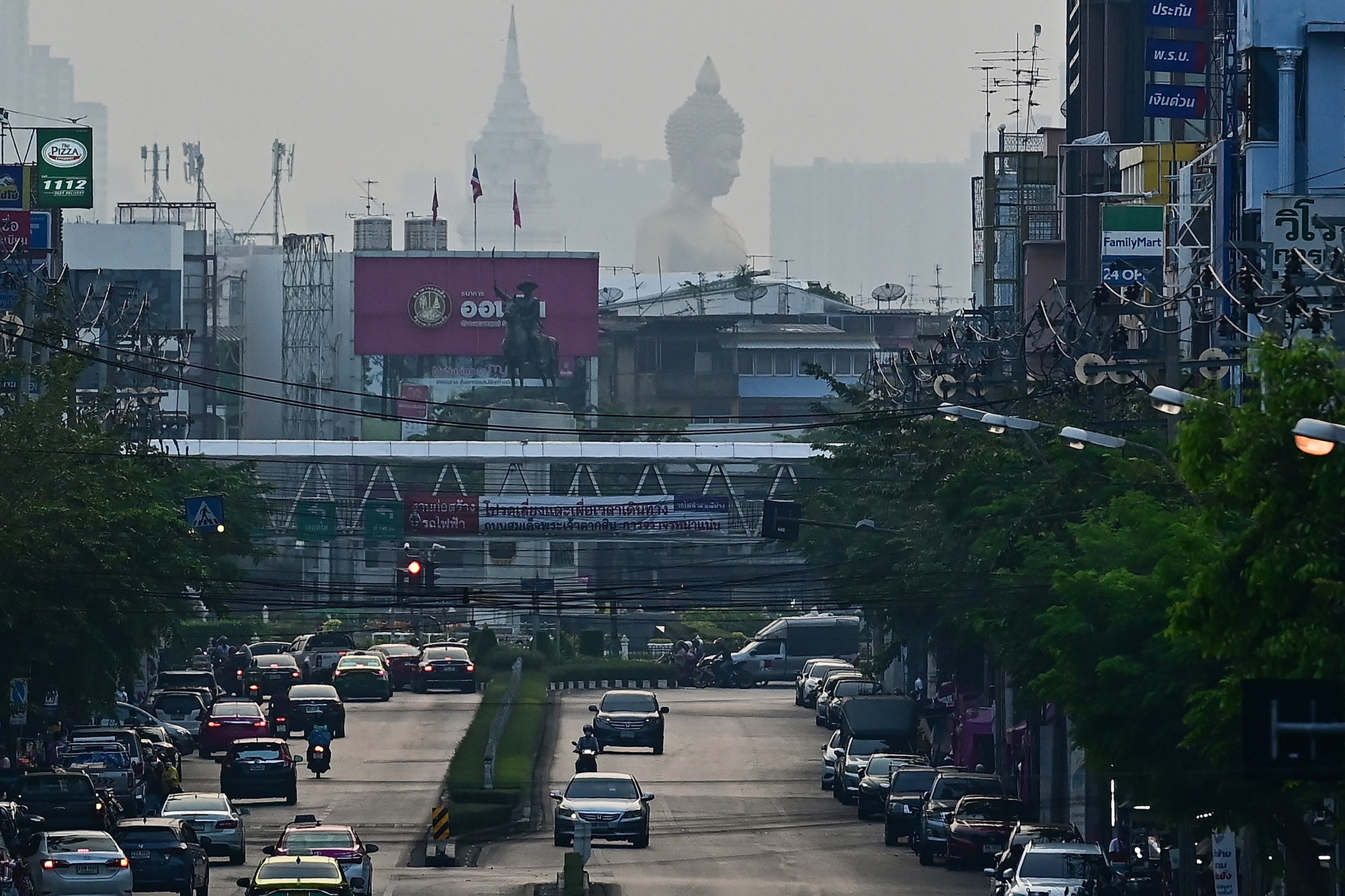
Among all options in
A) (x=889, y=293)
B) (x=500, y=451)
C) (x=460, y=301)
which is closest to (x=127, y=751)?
(x=500, y=451)

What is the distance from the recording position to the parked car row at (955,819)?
117 feet

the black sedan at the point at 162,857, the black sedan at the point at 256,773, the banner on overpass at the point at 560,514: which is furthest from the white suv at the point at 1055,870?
the banner on overpass at the point at 560,514

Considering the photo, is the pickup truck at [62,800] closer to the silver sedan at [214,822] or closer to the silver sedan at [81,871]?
the silver sedan at [214,822]

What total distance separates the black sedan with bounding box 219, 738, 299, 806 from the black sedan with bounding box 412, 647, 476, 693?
92.2 ft

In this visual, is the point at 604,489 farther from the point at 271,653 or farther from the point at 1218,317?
the point at 1218,317

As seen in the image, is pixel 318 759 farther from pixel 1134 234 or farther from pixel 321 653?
pixel 321 653

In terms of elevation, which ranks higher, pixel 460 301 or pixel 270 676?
pixel 460 301

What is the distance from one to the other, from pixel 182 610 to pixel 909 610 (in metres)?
15.4

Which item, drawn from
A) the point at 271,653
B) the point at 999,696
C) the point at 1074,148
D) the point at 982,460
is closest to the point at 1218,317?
the point at 982,460

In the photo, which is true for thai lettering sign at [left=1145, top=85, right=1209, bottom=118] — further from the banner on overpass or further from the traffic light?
the banner on overpass

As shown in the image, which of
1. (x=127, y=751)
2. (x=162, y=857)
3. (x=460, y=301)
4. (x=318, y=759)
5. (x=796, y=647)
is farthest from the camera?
(x=460, y=301)

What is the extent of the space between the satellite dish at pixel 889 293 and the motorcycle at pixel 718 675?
298 feet

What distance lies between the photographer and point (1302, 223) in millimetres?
42125

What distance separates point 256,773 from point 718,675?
36.6 metres
